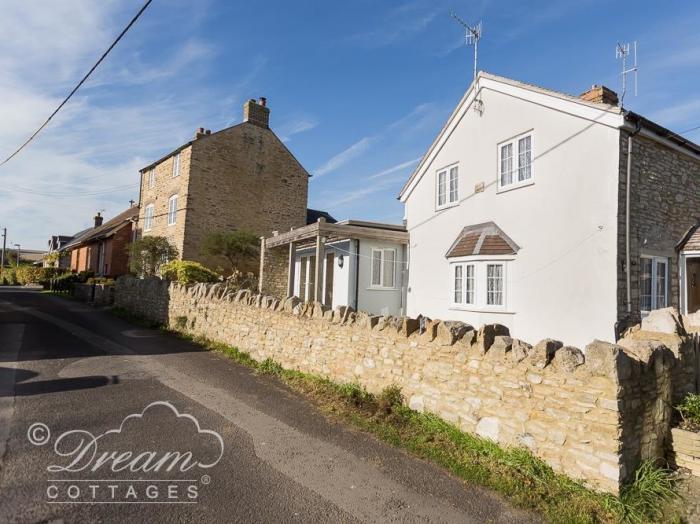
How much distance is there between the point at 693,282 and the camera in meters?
11.2

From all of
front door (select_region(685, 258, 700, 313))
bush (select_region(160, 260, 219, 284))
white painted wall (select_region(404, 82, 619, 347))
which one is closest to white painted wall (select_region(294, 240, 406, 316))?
white painted wall (select_region(404, 82, 619, 347))

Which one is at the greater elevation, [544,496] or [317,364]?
[317,364]

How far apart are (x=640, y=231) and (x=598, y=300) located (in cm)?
200

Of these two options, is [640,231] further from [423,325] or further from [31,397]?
[31,397]

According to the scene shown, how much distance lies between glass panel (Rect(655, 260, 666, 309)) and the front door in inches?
36.6

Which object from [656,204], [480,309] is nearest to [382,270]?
[480,309]

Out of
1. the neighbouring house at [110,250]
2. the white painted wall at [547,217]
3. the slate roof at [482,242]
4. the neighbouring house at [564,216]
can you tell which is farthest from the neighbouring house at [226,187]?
the slate roof at [482,242]

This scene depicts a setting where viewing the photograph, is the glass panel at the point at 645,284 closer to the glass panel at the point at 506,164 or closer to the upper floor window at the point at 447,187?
the glass panel at the point at 506,164

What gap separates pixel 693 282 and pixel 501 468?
1034cm

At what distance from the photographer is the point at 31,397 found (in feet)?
21.5

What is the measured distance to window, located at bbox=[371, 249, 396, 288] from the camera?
1580 cm

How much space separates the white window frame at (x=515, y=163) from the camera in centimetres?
1127

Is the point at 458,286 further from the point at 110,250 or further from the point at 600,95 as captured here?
the point at 110,250

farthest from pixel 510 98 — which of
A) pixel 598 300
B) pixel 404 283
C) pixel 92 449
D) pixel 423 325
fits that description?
pixel 92 449
